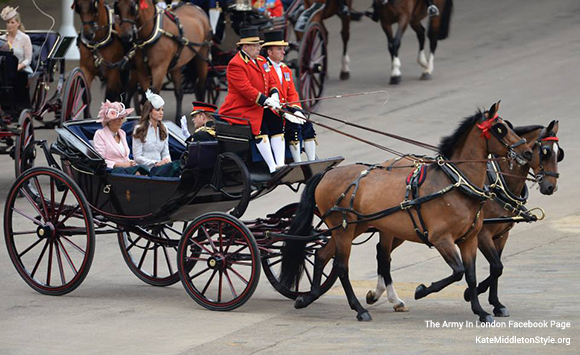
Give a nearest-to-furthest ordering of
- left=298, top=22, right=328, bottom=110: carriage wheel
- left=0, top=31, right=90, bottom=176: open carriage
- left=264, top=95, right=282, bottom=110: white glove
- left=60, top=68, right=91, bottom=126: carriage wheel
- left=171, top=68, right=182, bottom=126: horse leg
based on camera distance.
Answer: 1. left=264, top=95, right=282, bottom=110: white glove
2. left=0, top=31, right=90, bottom=176: open carriage
3. left=60, top=68, right=91, bottom=126: carriage wheel
4. left=171, top=68, right=182, bottom=126: horse leg
5. left=298, top=22, right=328, bottom=110: carriage wheel

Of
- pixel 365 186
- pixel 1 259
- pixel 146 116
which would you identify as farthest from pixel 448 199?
pixel 1 259

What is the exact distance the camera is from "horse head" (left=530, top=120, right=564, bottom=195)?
838cm

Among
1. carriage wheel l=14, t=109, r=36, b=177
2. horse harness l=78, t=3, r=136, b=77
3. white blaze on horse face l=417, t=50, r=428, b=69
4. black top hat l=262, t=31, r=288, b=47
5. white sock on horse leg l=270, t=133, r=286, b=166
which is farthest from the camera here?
white blaze on horse face l=417, t=50, r=428, b=69

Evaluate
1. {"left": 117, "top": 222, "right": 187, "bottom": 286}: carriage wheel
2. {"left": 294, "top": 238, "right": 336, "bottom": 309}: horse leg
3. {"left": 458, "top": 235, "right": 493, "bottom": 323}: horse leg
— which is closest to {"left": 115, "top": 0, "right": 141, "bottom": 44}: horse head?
{"left": 117, "top": 222, "right": 187, "bottom": 286}: carriage wheel

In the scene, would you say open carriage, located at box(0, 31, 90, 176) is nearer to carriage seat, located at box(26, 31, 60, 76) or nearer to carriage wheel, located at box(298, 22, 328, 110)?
carriage seat, located at box(26, 31, 60, 76)

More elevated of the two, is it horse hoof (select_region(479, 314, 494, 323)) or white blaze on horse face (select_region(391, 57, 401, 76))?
white blaze on horse face (select_region(391, 57, 401, 76))

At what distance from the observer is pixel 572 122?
16.7m

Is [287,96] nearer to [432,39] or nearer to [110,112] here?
[110,112]

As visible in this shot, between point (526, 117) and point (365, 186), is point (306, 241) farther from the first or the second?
point (526, 117)

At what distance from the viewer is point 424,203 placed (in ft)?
27.2

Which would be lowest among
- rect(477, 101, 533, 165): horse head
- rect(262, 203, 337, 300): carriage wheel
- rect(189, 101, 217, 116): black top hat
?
rect(262, 203, 337, 300): carriage wheel

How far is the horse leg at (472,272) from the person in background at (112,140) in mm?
2863

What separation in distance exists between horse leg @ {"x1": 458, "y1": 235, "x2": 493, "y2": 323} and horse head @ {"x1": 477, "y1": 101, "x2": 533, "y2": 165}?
2.13 ft

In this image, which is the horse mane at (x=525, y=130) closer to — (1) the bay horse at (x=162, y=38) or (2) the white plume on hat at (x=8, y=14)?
(2) the white plume on hat at (x=8, y=14)
